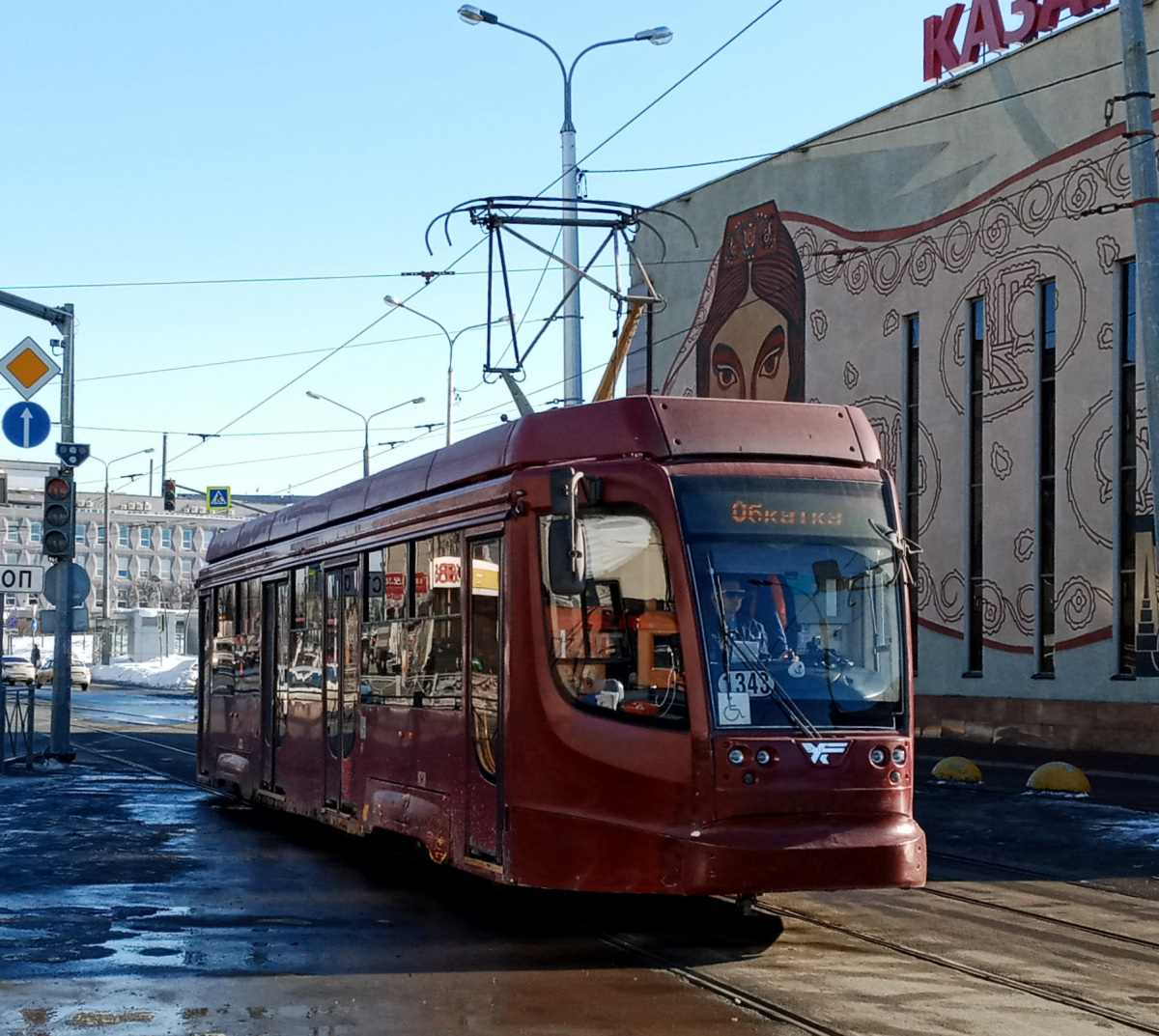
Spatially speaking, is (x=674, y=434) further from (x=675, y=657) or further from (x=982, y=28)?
(x=982, y=28)

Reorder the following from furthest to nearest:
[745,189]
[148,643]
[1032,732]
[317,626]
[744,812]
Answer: [148,643], [745,189], [1032,732], [317,626], [744,812]

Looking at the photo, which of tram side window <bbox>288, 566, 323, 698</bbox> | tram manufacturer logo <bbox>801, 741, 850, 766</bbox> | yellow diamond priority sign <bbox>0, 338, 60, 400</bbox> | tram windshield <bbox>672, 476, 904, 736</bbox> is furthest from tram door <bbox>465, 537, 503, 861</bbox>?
yellow diamond priority sign <bbox>0, 338, 60, 400</bbox>

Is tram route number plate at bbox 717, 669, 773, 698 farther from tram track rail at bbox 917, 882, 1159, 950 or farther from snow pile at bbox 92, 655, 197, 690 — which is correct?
snow pile at bbox 92, 655, 197, 690

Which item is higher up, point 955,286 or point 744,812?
point 955,286

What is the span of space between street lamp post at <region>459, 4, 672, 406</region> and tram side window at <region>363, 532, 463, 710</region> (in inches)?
395

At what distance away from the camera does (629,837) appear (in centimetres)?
887

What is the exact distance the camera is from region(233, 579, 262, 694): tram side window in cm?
1575

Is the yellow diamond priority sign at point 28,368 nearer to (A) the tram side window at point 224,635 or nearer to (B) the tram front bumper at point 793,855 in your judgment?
(A) the tram side window at point 224,635

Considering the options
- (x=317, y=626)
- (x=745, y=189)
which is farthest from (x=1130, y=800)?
(x=745, y=189)

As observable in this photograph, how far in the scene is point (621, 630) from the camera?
30.0ft

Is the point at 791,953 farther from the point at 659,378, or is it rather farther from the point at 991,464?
the point at 659,378

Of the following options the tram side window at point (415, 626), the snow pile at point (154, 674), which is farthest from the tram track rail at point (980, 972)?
the snow pile at point (154, 674)

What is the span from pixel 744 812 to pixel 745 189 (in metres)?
29.6

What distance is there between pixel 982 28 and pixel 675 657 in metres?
24.3
